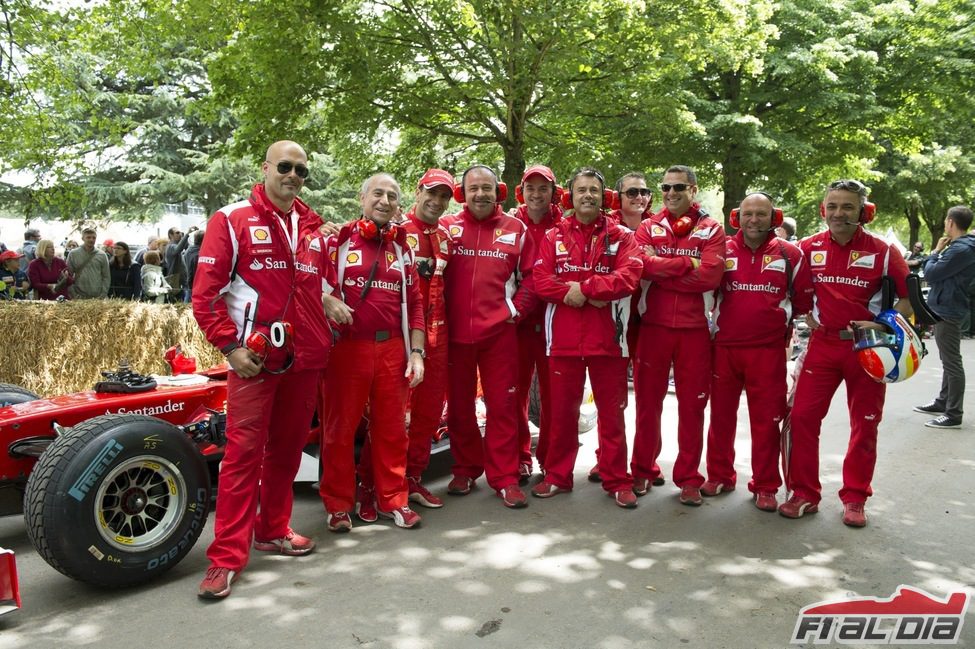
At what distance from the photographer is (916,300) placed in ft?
16.3

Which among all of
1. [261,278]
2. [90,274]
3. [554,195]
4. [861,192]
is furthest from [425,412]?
[90,274]

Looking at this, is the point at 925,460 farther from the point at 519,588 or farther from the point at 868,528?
the point at 519,588

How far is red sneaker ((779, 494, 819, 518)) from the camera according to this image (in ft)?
16.8

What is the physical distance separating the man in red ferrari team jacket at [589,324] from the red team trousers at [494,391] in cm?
29

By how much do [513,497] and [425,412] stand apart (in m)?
0.86

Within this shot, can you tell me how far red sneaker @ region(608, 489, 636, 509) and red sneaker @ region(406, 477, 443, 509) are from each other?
1.25 m

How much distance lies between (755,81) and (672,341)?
13948mm

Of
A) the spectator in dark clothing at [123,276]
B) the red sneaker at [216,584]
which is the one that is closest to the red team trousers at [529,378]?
the red sneaker at [216,584]

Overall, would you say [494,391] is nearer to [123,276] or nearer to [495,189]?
[495,189]

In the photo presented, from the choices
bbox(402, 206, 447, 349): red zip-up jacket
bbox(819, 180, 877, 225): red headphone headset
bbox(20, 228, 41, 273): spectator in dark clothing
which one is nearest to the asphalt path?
bbox(402, 206, 447, 349): red zip-up jacket

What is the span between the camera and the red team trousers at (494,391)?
5.42m

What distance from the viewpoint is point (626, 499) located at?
529 centimetres

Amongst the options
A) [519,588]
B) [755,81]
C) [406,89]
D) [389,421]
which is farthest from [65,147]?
[519,588]

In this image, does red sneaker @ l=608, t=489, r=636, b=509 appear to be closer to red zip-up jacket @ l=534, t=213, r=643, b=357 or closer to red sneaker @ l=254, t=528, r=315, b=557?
red zip-up jacket @ l=534, t=213, r=643, b=357
